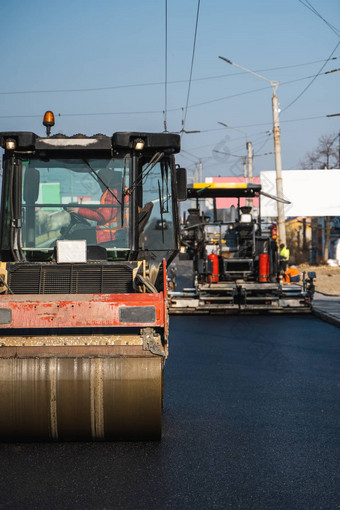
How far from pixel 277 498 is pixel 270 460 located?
76 cm

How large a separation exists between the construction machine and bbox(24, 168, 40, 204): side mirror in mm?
9803

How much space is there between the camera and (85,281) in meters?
6.14

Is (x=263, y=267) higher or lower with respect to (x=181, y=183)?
lower

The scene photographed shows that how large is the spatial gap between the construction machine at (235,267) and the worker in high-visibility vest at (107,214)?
9.65m

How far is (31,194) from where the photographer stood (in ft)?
22.1

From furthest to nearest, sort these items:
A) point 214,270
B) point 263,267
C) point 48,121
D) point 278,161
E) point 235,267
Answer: point 278,161 → point 235,267 → point 214,270 → point 263,267 → point 48,121

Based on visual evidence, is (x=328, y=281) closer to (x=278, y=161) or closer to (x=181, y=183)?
(x=278, y=161)

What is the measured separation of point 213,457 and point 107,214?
270 cm

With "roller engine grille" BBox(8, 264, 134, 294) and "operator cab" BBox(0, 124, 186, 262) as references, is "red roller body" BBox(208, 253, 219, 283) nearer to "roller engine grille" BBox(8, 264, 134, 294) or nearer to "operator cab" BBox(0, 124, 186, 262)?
"operator cab" BBox(0, 124, 186, 262)

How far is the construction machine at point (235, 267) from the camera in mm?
16359

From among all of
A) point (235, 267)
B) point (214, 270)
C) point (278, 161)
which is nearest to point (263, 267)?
point (235, 267)

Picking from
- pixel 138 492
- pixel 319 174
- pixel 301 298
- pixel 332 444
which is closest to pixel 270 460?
pixel 332 444

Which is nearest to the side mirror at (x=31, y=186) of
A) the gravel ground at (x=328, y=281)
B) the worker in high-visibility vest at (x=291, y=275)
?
the worker in high-visibility vest at (x=291, y=275)

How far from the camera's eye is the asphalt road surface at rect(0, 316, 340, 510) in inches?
162
